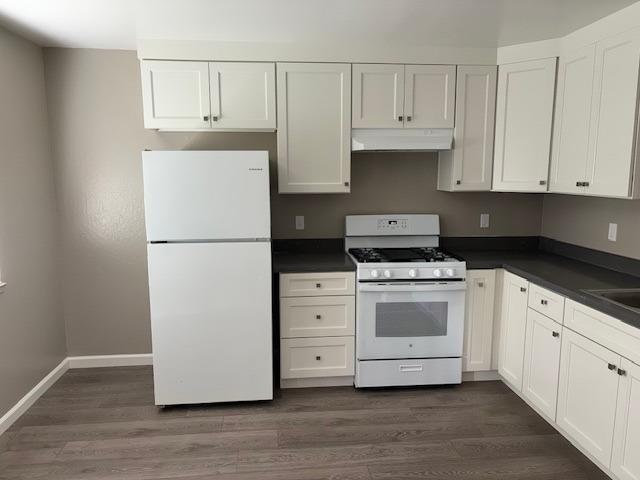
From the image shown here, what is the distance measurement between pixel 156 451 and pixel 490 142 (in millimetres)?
2876

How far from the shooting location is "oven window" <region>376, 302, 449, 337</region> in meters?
3.09

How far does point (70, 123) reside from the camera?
10.8ft

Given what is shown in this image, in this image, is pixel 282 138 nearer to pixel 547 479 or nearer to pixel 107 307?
pixel 107 307

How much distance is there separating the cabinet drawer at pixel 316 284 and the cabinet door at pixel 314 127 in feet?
1.95

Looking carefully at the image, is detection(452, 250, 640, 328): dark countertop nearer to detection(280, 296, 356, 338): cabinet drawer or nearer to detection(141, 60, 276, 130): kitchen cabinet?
detection(280, 296, 356, 338): cabinet drawer

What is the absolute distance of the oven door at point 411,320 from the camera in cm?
307

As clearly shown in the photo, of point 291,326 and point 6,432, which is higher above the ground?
point 291,326

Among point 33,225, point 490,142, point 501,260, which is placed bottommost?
point 501,260

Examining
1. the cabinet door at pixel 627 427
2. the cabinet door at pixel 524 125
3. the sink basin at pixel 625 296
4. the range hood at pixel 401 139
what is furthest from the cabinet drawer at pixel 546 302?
the range hood at pixel 401 139

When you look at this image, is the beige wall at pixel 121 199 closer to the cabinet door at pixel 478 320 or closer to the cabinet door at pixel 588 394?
the cabinet door at pixel 478 320

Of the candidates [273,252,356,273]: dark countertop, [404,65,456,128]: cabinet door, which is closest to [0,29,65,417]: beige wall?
[273,252,356,273]: dark countertop

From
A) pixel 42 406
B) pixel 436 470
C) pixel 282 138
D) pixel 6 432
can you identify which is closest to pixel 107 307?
pixel 42 406

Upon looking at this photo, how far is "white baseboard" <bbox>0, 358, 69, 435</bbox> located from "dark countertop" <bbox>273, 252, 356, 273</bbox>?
69.4 inches

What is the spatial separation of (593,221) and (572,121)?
750mm
